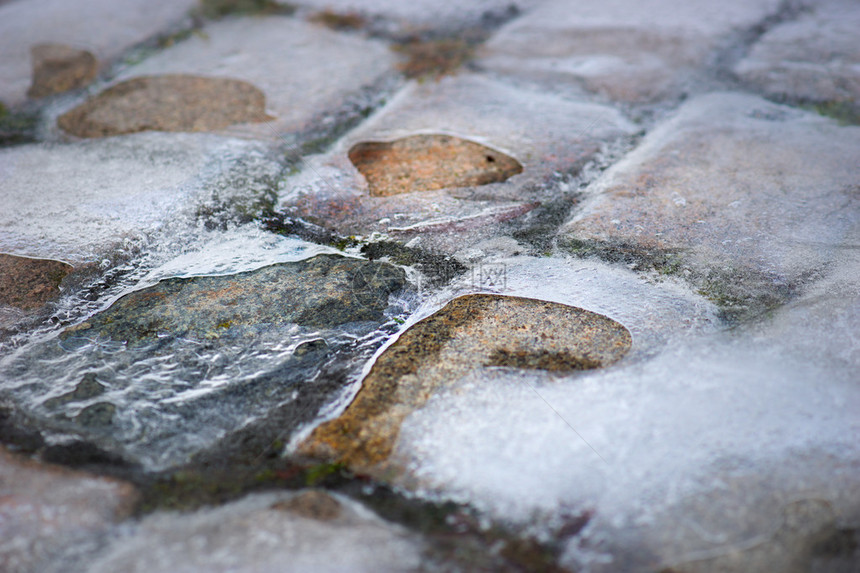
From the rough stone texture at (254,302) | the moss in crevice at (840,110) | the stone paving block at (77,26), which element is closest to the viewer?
the rough stone texture at (254,302)

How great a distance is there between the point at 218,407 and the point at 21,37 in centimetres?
214

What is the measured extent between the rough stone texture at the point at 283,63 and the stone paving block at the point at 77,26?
20 centimetres

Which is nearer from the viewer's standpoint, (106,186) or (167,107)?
(106,186)

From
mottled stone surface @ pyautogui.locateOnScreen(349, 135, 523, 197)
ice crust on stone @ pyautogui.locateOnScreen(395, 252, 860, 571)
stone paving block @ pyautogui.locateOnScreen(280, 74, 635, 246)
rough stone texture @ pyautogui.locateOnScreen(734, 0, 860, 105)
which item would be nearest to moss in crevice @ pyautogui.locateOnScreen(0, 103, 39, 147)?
stone paving block @ pyautogui.locateOnScreen(280, 74, 635, 246)

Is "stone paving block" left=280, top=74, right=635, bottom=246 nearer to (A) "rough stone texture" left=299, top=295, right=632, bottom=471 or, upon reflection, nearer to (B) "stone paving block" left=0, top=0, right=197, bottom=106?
(A) "rough stone texture" left=299, top=295, right=632, bottom=471

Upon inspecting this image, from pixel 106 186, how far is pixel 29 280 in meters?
0.37

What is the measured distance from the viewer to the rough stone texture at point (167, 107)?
2.01m

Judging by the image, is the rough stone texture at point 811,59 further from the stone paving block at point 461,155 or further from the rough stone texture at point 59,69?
the rough stone texture at point 59,69

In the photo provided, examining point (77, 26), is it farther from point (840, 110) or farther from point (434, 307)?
point (840, 110)

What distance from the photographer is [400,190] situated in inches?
68.7

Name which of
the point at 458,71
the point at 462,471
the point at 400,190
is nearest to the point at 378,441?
the point at 462,471

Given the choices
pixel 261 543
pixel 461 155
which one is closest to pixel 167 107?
pixel 461 155

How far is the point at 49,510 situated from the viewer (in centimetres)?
101

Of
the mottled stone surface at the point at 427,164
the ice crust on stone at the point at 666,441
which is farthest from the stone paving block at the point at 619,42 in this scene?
the ice crust on stone at the point at 666,441
